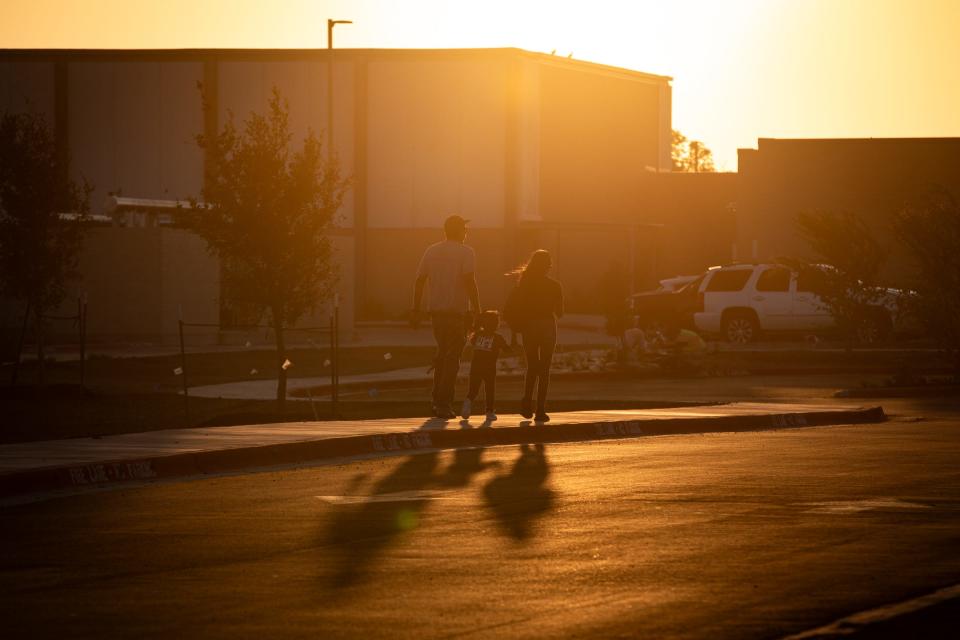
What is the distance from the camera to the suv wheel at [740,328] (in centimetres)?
4056

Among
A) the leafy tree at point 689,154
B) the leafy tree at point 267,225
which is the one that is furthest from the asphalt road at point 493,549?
the leafy tree at point 689,154

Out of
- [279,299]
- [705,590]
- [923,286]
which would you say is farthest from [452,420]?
[923,286]

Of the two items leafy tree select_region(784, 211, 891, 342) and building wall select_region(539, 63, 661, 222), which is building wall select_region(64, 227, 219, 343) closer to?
leafy tree select_region(784, 211, 891, 342)

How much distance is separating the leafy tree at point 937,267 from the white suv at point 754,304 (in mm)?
11457

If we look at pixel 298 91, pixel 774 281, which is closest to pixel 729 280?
pixel 774 281

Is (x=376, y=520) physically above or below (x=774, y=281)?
below

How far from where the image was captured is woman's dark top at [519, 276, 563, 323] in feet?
61.5

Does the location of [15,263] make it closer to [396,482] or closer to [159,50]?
[396,482]

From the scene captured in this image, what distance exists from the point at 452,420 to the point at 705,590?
1016cm

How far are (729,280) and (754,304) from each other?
0.85m

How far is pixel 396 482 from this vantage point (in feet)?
45.0

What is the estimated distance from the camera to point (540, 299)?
61.5 ft

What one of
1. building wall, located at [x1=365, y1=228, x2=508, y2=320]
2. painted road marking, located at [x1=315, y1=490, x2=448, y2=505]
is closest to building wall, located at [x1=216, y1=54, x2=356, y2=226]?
building wall, located at [x1=365, y1=228, x2=508, y2=320]

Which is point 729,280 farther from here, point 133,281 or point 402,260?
point 402,260
